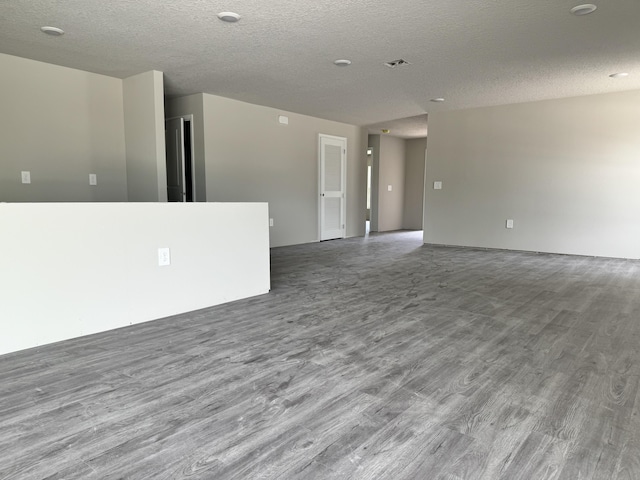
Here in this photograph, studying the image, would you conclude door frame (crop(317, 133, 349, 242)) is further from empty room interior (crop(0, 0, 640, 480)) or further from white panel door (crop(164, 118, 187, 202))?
white panel door (crop(164, 118, 187, 202))

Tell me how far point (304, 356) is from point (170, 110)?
515 cm

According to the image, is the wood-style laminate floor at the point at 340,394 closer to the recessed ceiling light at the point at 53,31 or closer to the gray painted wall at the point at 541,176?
the recessed ceiling light at the point at 53,31

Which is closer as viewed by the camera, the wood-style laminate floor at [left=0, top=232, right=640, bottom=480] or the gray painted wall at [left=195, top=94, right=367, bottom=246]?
the wood-style laminate floor at [left=0, top=232, right=640, bottom=480]

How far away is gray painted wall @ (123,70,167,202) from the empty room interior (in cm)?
3

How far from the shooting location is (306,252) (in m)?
6.67

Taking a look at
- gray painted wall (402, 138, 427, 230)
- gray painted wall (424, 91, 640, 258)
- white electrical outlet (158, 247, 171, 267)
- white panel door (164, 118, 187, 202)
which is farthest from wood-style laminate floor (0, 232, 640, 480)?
gray painted wall (402, 138, 427, 230)

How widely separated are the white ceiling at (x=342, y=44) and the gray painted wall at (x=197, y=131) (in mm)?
294

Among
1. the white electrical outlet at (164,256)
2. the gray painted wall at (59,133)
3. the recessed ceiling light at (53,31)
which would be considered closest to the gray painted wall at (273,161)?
the gray painted wall at (59,133)

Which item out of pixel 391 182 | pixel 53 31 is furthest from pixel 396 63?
pixel 391 182

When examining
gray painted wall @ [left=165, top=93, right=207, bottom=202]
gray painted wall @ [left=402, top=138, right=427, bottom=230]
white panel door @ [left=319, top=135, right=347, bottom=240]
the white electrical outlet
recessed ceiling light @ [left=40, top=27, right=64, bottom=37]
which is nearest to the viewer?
the white electrical outlet

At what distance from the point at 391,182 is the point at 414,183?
803mm

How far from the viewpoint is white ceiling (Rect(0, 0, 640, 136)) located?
3.15 metres

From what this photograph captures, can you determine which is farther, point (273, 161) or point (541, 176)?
point (273, 161)

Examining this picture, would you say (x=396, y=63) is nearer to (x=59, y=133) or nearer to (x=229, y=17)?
(x=229, y=17)
